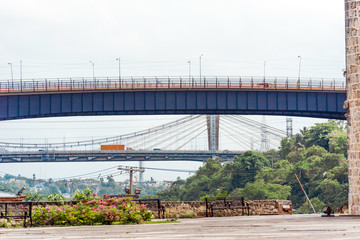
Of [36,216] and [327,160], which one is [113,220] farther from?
[327,160]

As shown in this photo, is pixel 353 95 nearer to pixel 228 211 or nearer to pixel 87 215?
pixel 228 211

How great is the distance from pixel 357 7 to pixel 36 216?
18.9 metres

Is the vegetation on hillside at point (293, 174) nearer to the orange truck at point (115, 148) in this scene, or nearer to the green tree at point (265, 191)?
the green tree at point (265, 191)

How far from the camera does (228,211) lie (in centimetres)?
3186

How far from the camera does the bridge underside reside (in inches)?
2758

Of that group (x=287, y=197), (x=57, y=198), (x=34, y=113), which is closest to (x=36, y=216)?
(x=57, y=198)

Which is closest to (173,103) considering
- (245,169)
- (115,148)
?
(245,169)

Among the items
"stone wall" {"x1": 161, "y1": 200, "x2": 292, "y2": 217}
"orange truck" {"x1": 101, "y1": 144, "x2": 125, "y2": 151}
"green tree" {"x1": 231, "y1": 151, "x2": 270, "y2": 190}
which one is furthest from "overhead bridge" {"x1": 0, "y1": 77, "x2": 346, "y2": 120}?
"orange truck" {"x1": 101, "y1": 144, "x2": 125, "y2": 151}

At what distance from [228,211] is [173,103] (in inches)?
1591

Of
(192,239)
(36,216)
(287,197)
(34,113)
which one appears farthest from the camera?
(287,197)

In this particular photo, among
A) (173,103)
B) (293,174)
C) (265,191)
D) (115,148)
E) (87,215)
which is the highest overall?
(173,103)

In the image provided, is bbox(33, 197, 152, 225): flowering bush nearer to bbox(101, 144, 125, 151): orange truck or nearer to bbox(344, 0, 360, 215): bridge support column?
bbox(344, 0, 360, 215): bridge support column

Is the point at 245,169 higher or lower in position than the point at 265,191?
higher

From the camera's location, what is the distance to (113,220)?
23188 mm
